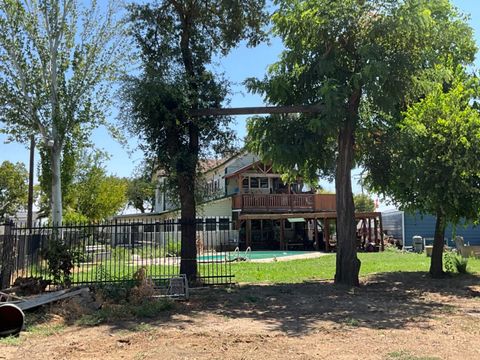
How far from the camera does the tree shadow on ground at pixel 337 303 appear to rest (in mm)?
8977

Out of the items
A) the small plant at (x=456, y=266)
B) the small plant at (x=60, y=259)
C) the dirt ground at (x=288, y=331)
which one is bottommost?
the dirt ground at (x=288, y=331)

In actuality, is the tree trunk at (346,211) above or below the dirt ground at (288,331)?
above

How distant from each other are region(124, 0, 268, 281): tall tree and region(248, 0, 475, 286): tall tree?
4.23 feet

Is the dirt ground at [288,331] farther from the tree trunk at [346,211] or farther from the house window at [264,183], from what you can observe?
the house window at [264,183]

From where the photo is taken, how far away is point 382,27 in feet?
40.1

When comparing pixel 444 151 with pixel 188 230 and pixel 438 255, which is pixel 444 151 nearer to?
pixel 438 255

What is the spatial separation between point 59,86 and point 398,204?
52.0 feet

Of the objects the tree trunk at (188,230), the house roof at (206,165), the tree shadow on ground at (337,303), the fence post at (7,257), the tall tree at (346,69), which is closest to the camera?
the tree shadow on ground at (337,303)

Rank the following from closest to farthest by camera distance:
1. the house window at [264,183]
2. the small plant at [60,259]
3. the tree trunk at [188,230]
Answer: the small plant at [60,259] → the tree trunk at [188,230] → the house window at [264,183]

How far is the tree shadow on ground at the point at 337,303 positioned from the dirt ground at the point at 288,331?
0.02 meters

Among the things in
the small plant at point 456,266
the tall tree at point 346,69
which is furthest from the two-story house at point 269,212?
the tall tree at point 346,69

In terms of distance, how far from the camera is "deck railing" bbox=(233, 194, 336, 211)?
33.7 m

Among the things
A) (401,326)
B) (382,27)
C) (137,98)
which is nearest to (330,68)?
(382,27)

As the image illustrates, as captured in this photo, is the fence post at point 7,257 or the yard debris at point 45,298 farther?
the fence post at point 7,257
